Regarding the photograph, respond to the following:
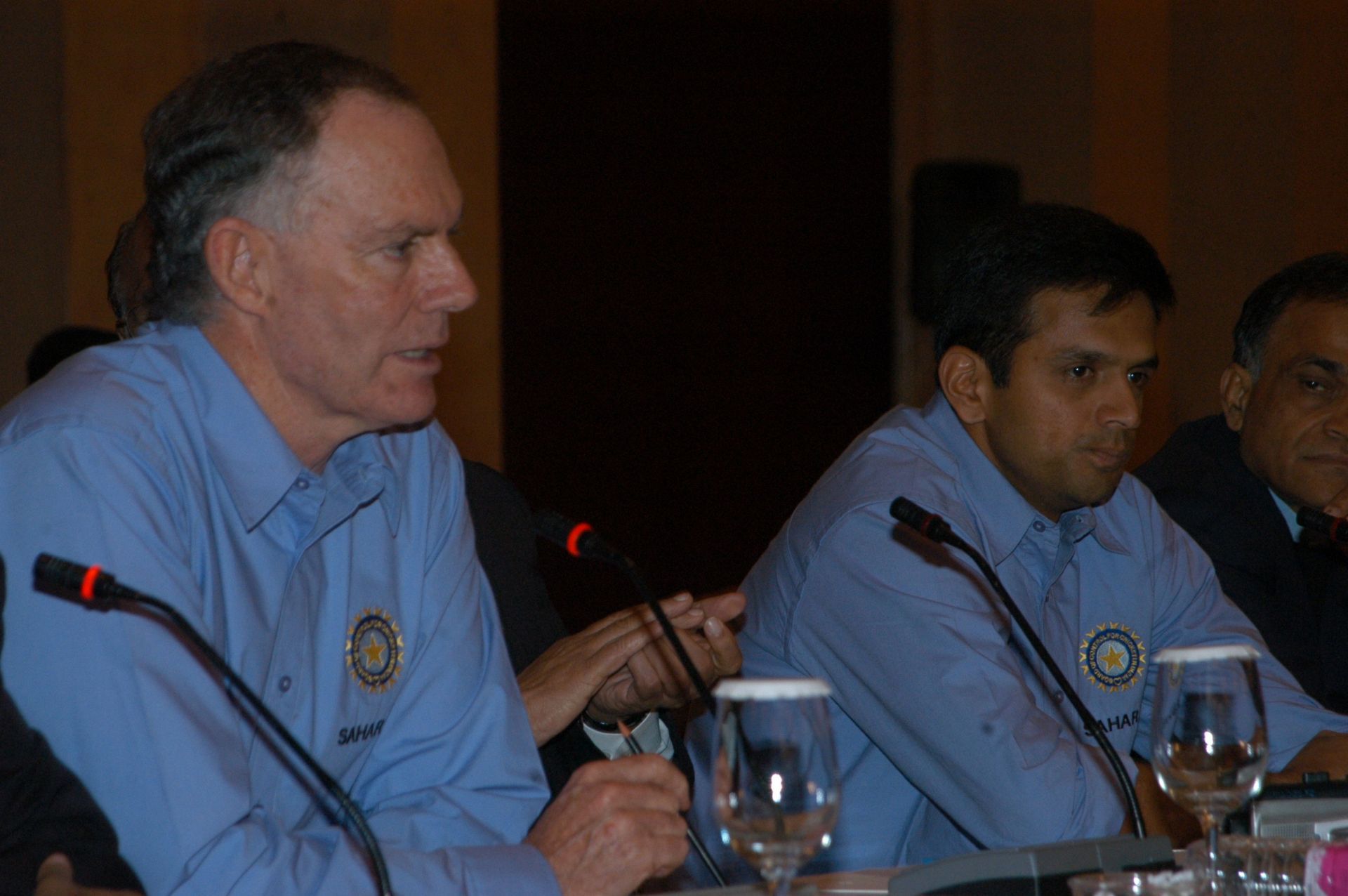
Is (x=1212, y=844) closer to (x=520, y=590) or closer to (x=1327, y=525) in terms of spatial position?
(x=1327, y=525)

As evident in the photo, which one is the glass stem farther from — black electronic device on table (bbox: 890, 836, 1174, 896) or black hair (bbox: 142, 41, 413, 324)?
black hair (bbox: 142, 41, 413, 324)

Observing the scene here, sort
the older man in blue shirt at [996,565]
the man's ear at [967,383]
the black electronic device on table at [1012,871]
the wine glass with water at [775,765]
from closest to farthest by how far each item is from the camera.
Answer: the wine glass with water at [775,765] < the black electronic device on table at [1012,871] < the older man in blue shirt at [996,565] < the man's ear at [967,383]

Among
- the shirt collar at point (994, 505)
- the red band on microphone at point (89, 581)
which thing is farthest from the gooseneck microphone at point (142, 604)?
the shirt collar at point (994, 505)

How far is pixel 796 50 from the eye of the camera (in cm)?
631

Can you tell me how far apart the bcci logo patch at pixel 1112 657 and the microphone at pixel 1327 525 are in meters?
0.33

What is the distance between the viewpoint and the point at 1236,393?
330 cm

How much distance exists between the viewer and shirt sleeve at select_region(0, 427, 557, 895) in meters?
1.48

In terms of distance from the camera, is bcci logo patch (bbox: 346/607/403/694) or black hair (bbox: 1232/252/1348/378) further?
black hair (bbox: 1232/252/1348/378)

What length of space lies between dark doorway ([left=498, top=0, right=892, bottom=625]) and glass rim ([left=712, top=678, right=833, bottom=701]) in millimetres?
4535

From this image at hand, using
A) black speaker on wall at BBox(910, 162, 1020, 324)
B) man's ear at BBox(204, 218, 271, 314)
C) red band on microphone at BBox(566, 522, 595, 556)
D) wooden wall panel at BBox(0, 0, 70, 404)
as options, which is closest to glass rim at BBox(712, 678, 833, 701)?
red band on microphone at BBox(566, 522, 595, 556)

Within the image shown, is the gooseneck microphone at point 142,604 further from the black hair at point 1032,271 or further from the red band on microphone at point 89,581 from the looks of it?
the black hair at point 1032,271

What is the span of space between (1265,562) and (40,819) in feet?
7.82

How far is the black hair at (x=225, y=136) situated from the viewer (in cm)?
176

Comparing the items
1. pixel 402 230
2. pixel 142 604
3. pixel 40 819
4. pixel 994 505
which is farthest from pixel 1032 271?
pixel 40 819
